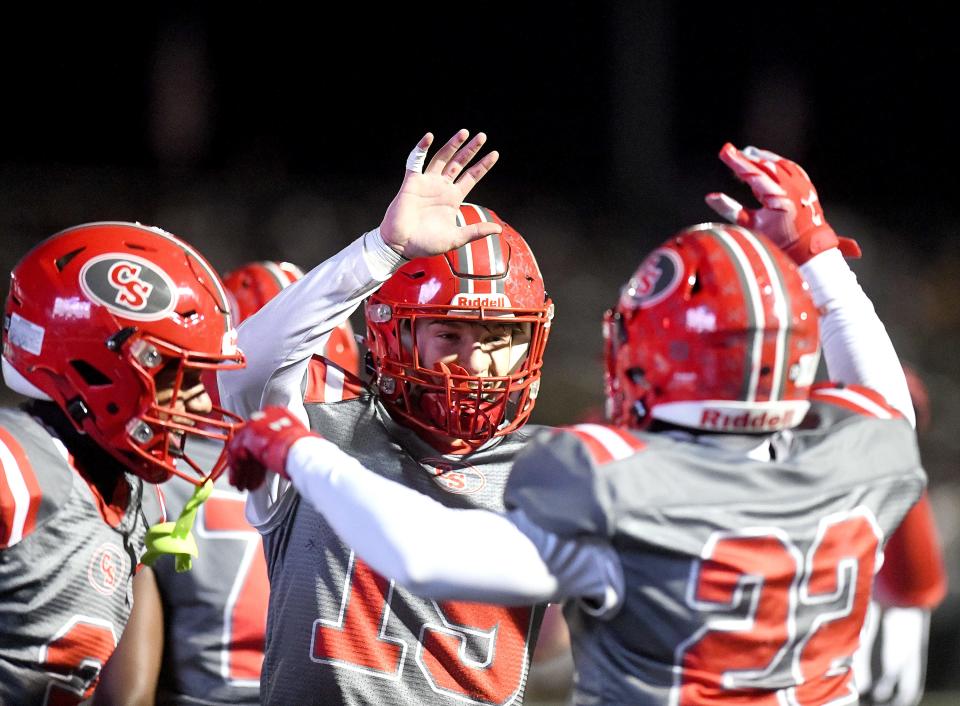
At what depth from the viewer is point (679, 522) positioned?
6.01 ft

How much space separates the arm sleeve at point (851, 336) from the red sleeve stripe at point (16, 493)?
148 cm

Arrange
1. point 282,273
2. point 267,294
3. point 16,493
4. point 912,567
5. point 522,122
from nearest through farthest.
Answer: point 16,493
point 912,567
point 267,294
point 282,273
point 522,122

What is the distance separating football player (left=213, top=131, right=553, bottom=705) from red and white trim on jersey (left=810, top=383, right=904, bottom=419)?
0.66 m

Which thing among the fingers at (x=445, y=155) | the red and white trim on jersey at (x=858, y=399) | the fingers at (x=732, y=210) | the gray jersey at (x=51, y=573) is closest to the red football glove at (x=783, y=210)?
the fingers at (x=732, y=210)

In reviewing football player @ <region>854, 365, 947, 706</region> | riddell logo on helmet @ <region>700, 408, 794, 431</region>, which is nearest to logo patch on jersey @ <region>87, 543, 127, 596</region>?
riddell logo on helmet @ <region>700, 408, 794, 431</region>

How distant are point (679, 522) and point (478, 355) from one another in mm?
897

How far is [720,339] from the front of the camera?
1.93 m

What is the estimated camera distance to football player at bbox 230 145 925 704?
1789mm

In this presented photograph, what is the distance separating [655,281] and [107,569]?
1206 millimetres

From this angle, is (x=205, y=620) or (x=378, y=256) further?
(x=205, y=620)

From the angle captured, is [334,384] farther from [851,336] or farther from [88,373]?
[851,336]

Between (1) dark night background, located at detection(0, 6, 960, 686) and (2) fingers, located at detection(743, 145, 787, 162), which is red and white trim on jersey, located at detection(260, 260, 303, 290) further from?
(1) dark night background, located at detection(0, 6, 960, 686)

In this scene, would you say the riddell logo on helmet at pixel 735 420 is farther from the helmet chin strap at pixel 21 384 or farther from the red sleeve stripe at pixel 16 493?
the helmet chin strap at pixel 21 384

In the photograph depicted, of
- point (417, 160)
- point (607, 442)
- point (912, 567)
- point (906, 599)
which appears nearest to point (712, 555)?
point (607, 442)
